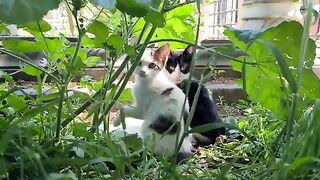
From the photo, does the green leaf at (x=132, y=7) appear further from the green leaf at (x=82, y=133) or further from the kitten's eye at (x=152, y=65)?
the kitten's eye at (x=152, y=65)

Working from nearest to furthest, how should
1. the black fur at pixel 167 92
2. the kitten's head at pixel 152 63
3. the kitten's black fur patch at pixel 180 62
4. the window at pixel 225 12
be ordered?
1. the black fur at pixel 167 92
2. the kitten's head at pixel 152 63
3. the kitten's black fur patch at pixel 180 62
4. the window at pixel 225 12

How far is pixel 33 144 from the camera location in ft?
1.21

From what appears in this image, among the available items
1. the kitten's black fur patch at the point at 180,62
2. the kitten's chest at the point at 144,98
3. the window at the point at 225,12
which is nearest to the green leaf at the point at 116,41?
the kitten's chest at the point at 144,98

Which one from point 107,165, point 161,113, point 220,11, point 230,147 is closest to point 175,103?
point 161,113

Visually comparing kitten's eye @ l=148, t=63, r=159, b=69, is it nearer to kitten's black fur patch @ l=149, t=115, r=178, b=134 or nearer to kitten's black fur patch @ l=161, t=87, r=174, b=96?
kitten's black fur patch @ l=161, t=87, r=174, b=96

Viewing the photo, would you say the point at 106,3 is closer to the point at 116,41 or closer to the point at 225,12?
the point at 116,41

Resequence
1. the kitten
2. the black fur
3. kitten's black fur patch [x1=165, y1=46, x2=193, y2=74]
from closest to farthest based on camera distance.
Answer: the kitten → the black fur → kitten's black fur patch [x1=165, y1=46, x2=193, y2=74]

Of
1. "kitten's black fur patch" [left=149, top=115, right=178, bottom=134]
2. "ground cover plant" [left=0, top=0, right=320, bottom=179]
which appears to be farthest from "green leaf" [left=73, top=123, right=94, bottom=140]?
"kitten's black fur patch" [left=149, top=115, right=178, bottom=134]

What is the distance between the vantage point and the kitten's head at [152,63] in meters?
1.12

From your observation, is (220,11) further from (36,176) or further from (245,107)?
(36,176)

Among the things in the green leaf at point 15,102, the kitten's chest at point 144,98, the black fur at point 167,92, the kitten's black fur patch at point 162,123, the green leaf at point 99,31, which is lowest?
the kitten's black fur patch at point 162,123

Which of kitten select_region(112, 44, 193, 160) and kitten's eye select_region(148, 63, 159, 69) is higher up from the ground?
kitten's eye select_region(148, 63, 159, 69)

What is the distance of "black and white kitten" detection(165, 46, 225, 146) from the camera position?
3.00ft

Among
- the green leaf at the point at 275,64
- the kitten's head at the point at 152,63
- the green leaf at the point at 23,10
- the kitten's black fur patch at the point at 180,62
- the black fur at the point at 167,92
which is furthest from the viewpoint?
the kitten's black fur patch at the point at 180,62
